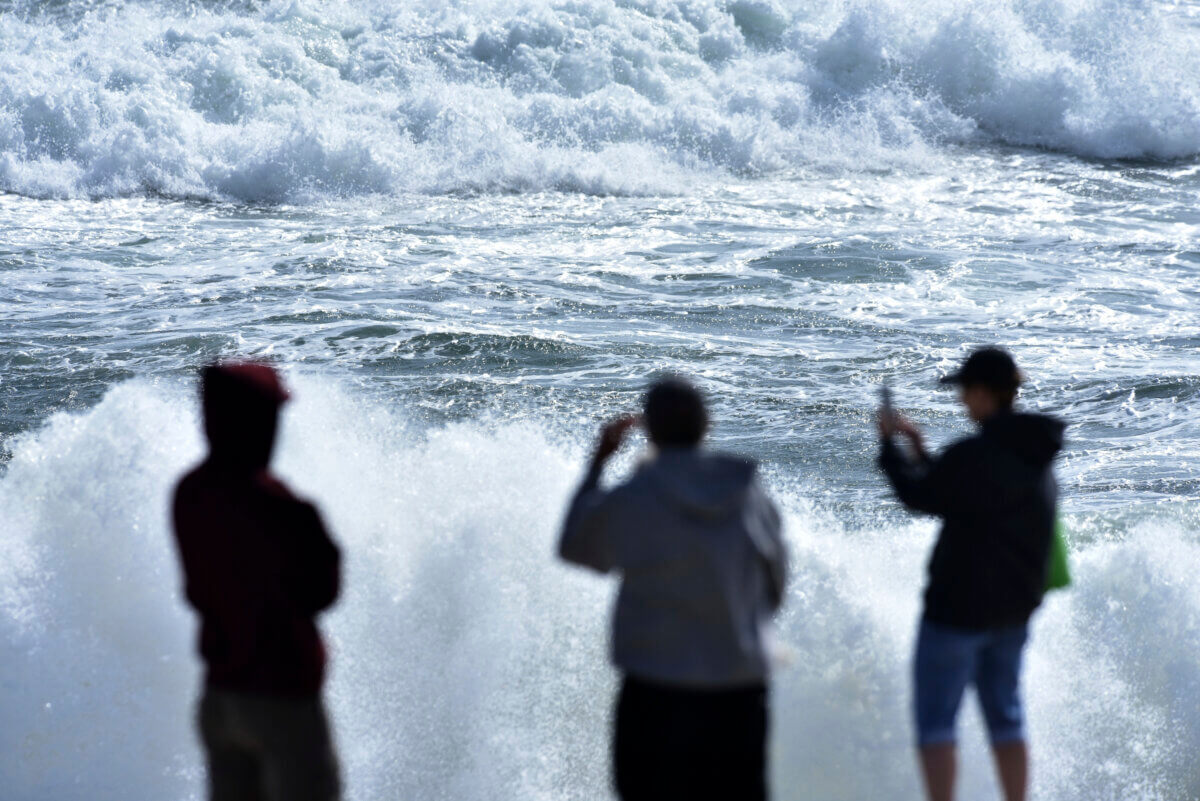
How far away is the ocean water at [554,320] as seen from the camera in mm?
5797

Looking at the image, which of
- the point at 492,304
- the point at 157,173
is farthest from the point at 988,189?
the point at 157,173

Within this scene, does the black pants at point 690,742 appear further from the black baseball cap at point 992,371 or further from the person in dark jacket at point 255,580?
the black baseball cap at point 992,371

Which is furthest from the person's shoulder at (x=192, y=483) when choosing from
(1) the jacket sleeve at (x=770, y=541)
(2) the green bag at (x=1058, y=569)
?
(2) the green bag at (x=1058, y=569)

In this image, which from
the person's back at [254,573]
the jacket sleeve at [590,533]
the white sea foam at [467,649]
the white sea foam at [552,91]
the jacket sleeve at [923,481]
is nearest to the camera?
the person's back at [254,573]

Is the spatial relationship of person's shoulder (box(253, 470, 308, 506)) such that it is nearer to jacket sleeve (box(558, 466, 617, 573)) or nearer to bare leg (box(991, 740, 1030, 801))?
jacket sleeve (box(558, 466, 617, 573))

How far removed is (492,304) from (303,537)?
9.55 m

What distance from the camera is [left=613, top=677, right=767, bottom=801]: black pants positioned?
311cm

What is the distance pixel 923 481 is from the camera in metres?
3.71

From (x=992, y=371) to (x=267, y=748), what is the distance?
7.00ft

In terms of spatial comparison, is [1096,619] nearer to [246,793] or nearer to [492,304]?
[246,793]

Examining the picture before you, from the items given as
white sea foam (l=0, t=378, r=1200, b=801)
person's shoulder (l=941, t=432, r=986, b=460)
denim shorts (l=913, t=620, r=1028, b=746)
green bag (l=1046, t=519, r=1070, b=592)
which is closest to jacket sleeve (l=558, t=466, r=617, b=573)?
person's shoulder (l=941, t=432, r=986, b=460)

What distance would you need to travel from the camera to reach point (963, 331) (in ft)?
38.8

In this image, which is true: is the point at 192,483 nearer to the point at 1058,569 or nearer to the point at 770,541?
the point at 770,541

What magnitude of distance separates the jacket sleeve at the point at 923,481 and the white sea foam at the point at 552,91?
1443 cm
